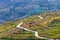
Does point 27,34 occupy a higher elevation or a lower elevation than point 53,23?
lower

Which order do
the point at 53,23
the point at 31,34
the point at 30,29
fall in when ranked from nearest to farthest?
the point at 31,34
the point at 30,29
the point at 53,23

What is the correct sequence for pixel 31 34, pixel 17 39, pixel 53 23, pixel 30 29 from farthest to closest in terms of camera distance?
pixel 53 23, pixel 30 29, pixel 31 34, pixel 17 39

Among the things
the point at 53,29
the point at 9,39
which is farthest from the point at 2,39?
the point at 53,29

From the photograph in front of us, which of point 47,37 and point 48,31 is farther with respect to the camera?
point 48,31

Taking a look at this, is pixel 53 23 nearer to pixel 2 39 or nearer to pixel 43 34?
pixel 43 34

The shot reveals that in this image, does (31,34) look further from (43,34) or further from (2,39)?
(2,39)

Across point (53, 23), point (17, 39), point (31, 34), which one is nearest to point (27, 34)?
point (31, 34)

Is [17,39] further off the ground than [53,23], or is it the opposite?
[53,23]

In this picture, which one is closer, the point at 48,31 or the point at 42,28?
the point at 48,31

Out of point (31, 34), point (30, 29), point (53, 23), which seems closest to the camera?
point (31, 34)
